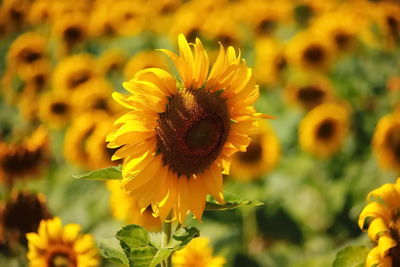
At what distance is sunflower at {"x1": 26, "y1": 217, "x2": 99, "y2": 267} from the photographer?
6.47 ft

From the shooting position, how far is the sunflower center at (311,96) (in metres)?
4.51

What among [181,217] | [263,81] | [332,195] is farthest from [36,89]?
[181,217]

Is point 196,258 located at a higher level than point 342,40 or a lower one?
lower

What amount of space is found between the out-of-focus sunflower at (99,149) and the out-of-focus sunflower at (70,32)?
233 centimetres

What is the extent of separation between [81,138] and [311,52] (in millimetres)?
2186

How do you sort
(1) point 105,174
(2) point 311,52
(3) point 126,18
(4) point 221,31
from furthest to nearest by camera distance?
(3) point 126,18, (4) point 221,31, (2) point 311,52, (1) point 105,174

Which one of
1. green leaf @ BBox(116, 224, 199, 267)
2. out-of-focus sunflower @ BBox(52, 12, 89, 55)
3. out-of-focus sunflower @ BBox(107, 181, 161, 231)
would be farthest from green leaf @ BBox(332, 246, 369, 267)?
out-of-focus sunflower @ BBox(52, 12, 89, 55)

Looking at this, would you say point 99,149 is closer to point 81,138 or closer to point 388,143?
point 81,138

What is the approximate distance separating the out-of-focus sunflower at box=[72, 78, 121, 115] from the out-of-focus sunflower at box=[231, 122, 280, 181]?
1.04 metres

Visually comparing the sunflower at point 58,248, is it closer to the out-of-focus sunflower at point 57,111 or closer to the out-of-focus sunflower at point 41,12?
the out-of-focus sunflower at point 57,111

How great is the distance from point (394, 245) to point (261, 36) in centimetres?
465

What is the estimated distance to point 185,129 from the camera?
1511 mm

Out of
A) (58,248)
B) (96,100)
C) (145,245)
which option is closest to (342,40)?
(96,100)

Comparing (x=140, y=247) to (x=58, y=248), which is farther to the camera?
(x=58, y=248)
